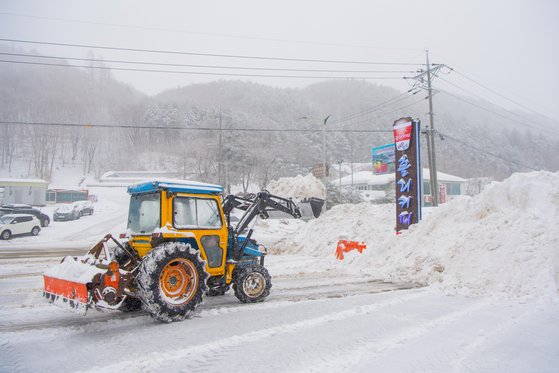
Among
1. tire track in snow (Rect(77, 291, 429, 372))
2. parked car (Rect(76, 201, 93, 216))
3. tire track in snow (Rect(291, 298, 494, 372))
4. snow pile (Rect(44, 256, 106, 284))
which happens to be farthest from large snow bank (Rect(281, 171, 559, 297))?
parked car (Rect(76, 201, 93, 216))

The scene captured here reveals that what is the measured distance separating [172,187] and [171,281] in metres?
1.64

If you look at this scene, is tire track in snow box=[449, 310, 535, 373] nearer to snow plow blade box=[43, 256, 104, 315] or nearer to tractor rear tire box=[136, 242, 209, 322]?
tractor rear tire box=[136, 242, 209, 322]

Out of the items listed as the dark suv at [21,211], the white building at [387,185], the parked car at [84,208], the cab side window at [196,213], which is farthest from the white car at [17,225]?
the white building at [387,185]

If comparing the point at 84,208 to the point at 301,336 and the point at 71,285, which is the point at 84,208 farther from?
the point at 301,336

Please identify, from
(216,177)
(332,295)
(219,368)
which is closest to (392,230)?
(332,295)

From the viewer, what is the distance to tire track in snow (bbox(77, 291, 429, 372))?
177 inches

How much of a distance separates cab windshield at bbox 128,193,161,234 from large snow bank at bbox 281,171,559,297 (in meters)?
6.70

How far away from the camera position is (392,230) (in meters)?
15.0

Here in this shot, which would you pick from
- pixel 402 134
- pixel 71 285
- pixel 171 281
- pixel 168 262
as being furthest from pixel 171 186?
pixel 402 134

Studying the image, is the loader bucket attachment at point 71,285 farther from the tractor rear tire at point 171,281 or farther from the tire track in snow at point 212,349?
the tire track in snow at point 212,349

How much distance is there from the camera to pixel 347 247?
1361 centimetres

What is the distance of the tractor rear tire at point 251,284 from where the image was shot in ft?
25.5

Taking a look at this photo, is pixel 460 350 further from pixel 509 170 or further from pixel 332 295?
pixel 509 170

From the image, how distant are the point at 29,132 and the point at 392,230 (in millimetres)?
90832
